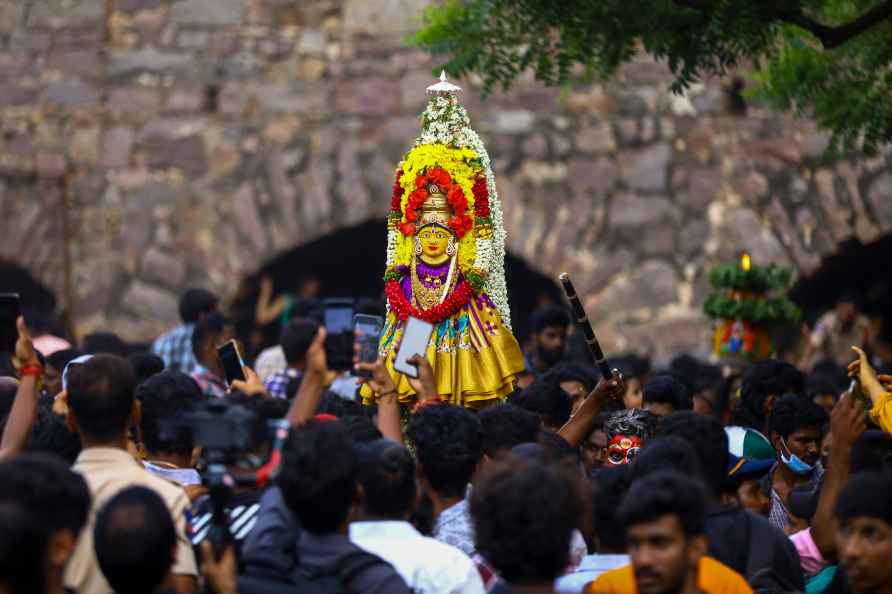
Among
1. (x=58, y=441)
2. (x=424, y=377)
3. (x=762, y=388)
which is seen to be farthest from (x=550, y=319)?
(x=58, y=441)

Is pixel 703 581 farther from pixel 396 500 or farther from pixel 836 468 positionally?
pixel 836 468

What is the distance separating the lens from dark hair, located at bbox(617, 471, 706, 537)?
14.6ft

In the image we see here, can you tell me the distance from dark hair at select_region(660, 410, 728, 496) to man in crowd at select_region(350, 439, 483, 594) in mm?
949

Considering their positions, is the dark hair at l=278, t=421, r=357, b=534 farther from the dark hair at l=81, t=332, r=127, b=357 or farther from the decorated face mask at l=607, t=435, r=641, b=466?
the dark hair at l=81, t=332, r=127, b=357

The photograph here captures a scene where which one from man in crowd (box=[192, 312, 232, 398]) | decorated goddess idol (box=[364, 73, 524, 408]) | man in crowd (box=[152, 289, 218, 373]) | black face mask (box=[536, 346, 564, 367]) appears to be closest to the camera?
decorated goddess idol (box=[364, 73, 524, 408])

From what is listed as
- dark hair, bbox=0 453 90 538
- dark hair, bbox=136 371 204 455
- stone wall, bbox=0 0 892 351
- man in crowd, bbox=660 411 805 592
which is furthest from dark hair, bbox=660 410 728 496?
stone wall, bbox=0 0 892 351

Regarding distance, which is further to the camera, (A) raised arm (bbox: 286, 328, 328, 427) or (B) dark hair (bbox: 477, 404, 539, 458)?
(B) dark hair (bbox: 477, 404, 539, 458)

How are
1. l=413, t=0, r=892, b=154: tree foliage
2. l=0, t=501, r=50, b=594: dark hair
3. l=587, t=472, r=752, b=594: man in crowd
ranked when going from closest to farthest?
l=0, t=501, r=50, b=594: dark hair
l=587, t=472, r=752, b=594: man in crowd
l=413, t=0, r=892, b=154: tree foliage

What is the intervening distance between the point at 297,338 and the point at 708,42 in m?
2.38

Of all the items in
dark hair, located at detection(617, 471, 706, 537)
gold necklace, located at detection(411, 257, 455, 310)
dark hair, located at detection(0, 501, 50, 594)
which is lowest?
gold necklace, located at detection(411, 257, 455, 310)

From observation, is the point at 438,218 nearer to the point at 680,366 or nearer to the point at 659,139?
the point at 680,366

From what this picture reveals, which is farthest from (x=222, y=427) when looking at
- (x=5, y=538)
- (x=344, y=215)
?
(x=344, y=215)

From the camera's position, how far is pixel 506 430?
6066 millimetres

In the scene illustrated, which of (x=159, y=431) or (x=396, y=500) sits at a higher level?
(x=396, y=500)
